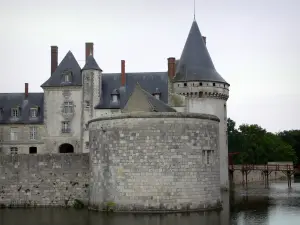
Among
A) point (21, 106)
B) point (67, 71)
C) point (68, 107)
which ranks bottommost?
point (68, 107)

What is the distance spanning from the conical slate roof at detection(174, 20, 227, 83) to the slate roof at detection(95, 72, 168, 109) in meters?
1.39

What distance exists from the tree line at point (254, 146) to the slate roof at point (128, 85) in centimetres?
2566

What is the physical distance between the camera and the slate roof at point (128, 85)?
1665 inches

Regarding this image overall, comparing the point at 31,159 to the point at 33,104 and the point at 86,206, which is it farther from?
the point at 33,104

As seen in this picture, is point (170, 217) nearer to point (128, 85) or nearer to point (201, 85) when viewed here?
point (201, 85)

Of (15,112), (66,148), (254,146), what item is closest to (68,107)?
(66,148)

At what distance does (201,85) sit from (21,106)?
14546 mm

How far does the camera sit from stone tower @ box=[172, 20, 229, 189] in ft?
138

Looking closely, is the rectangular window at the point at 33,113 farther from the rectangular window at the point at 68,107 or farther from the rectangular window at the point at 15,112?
the rectangular window at the point at 68,107

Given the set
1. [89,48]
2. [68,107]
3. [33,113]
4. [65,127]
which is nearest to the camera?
[68,107]

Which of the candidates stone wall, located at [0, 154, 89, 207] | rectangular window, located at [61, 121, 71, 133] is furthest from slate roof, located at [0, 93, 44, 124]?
stone wall, located at [0, 154, 89, 207]

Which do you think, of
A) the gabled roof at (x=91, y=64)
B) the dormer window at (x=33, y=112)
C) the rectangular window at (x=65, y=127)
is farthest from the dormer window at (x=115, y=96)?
the dormer window at (x=33, y=112)

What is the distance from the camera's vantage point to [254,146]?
70.8 m

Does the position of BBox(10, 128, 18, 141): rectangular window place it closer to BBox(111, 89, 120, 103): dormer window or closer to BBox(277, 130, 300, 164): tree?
BBox(111, 89, 120, 103): dormer window
